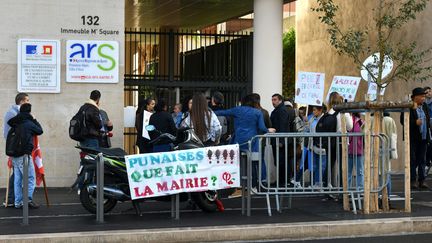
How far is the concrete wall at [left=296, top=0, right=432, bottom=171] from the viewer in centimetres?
2095

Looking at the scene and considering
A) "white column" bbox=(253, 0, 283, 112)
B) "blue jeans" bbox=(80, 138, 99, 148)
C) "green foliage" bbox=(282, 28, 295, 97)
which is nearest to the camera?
"blue jeans" bbox=(80, 138, 99, 148)

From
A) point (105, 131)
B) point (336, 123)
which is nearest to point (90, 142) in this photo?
point (105, 131)

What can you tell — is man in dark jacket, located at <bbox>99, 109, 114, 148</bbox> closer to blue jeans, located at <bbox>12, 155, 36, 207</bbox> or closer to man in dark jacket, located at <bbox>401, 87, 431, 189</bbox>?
blue jeans, located at <bbox>12, 155, 36, 207</bbox>

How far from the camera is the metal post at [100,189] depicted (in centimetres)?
1084

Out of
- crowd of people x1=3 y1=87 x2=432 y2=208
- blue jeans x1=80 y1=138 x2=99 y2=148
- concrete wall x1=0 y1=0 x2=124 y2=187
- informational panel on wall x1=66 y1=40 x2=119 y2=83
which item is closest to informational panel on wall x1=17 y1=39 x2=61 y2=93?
concrete wall x1=0 y1=0 x2=124 y2=187

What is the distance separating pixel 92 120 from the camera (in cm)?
1382

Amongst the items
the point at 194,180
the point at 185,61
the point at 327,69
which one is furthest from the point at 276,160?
the point at 327,69

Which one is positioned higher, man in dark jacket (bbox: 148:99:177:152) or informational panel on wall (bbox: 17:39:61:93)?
informational panel on wall (bbox: 17:39:61:93)

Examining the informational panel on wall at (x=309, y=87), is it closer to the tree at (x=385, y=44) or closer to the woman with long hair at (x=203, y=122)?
the tree at (x=385, y=44)

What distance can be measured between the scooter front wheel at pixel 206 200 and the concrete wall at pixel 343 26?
32.8 feet

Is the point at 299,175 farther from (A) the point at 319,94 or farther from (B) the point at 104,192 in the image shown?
(A) the point at 319,94

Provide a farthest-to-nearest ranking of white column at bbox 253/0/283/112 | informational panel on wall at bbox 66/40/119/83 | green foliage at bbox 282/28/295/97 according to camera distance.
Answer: green foliage at bbox 282/28/295/97 → white column at bbox 253/0/283/112 → informational panel on wall at bbox 66/40/119/83

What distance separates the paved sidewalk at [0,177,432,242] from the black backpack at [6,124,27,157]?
0.94m

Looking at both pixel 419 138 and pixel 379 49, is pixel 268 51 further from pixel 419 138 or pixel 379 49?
pixel 419 138
